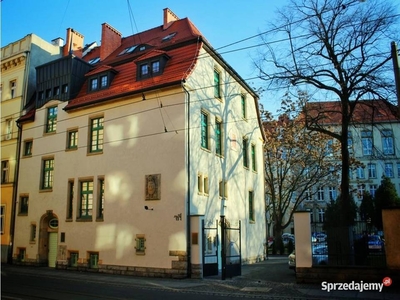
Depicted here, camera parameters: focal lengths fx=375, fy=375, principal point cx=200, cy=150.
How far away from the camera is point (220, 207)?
2252 centimetres

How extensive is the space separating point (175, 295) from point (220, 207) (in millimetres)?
10030

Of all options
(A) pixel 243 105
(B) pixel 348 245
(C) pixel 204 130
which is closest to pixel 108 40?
(A) pixel 243 105

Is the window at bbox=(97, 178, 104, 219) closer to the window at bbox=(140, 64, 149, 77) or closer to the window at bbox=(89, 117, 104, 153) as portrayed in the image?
the window at bbox=(89, 117, 104, 153)

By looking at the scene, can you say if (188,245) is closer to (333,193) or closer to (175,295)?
(175,295)

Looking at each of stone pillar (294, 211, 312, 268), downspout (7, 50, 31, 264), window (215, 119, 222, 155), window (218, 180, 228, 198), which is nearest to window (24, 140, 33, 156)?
downspout (7, 50, 31, 264)

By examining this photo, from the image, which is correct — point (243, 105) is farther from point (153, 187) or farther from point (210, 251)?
point (210, 251)

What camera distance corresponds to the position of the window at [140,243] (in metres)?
19.1

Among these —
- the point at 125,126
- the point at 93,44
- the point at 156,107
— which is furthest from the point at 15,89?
the point at 156,107

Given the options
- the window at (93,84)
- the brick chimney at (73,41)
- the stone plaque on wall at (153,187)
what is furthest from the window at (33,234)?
the brick chimney at (73,41)

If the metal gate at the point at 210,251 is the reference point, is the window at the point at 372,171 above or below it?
above

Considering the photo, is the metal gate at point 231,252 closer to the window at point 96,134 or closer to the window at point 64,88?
the window at point 96,134

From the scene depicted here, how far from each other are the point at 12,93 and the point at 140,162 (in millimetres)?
15665

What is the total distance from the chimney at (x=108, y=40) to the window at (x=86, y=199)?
11.3 meters

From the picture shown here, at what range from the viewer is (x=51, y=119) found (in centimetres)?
2545
